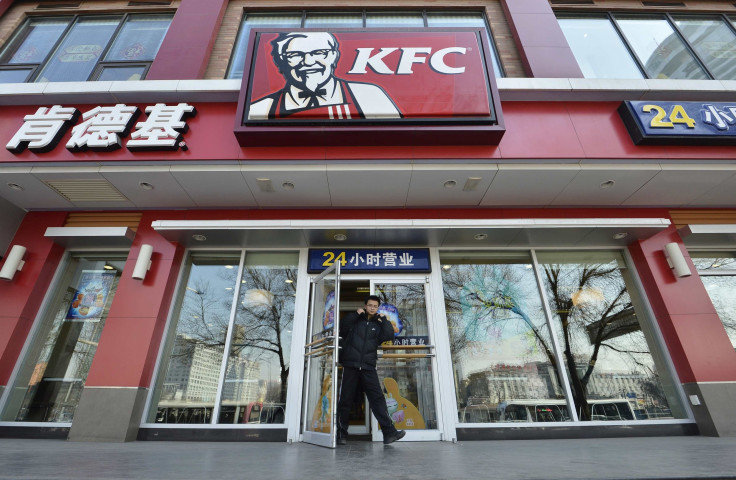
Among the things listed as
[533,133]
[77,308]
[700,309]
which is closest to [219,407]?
[77,308]

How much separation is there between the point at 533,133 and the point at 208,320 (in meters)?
5.52

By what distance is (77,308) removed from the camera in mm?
5488

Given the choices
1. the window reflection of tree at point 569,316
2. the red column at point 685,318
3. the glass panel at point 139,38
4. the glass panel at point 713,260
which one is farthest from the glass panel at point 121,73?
the glass panel at point 713,260

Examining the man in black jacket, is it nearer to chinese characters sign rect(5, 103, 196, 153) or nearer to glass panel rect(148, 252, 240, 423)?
glass panel rect(148, 252, 240, 423)

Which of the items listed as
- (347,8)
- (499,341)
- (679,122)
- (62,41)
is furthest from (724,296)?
(62,41)

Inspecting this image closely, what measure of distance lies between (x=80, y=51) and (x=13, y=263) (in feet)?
14.8

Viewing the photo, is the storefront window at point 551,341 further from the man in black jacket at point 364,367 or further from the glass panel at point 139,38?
the glass panel at point 139,38

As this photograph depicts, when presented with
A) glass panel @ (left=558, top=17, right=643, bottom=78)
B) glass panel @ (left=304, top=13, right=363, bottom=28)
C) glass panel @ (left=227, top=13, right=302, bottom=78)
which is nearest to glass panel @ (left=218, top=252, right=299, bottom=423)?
glass panel @ (left=227, top=13, right=302, bottom=78)

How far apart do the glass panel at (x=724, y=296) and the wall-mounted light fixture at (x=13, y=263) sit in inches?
419

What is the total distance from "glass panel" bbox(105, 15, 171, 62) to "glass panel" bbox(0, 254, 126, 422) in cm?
396

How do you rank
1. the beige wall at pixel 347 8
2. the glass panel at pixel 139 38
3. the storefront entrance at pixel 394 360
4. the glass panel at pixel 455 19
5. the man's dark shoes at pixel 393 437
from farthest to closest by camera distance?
the glass panel at pixel 455 19 → the glass panel at pixel 139 38 → the beige wall at pixel 347 8 → the storefront entrance at pixel 394 360 → the man's dark shoes at pixel 393 437

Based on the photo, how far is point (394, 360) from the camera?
4941mm

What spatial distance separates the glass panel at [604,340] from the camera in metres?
4.86

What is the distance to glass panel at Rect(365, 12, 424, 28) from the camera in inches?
295
